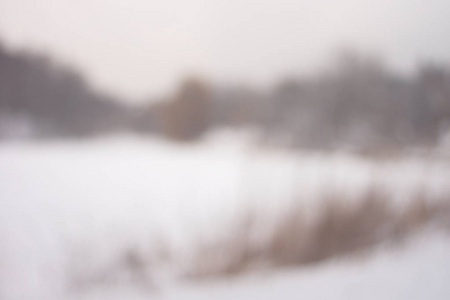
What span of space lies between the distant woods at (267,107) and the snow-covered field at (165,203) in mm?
42

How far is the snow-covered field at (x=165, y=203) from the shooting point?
0.86 meters

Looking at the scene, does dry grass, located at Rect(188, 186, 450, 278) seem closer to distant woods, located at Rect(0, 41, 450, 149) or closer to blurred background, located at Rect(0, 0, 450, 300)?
blurred background, located at Rect(0, 0, 450, 300)

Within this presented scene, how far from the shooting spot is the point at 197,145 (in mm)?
931

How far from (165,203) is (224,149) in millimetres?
182

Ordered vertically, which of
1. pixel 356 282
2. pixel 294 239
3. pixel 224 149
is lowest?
pixel 356 282

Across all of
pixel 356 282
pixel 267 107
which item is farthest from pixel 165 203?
pixel 356 282

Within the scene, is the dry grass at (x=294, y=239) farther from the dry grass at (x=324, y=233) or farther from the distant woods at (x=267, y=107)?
the distant woods at (x=267, y=107)

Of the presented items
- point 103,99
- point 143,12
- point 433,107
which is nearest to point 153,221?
point 103,99

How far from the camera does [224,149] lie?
95cm

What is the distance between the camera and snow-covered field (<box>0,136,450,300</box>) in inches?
33.8

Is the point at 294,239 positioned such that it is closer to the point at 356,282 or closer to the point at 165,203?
the point at 356,282

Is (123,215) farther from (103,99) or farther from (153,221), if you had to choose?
(103,99)

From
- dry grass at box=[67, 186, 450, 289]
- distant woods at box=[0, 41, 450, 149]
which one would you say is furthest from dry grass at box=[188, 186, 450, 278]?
distant woods at box=[0, 41, 450, 149]

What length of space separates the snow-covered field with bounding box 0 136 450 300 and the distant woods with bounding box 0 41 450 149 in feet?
0.14
